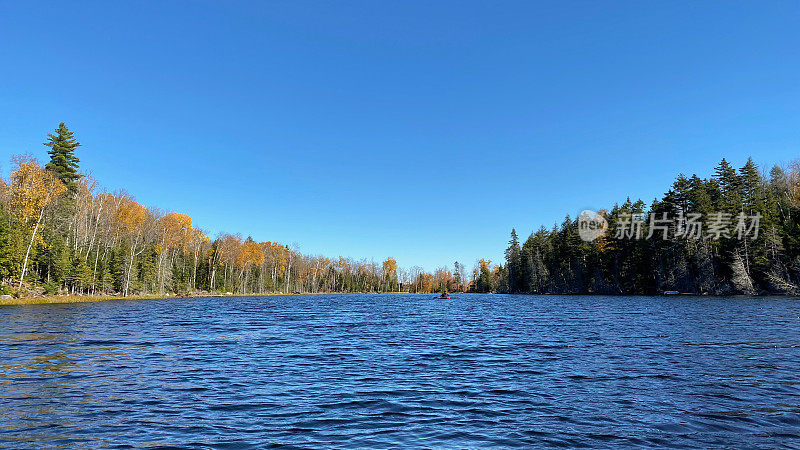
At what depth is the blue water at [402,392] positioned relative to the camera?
9.11 metres

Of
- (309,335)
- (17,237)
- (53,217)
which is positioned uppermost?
(53,217)

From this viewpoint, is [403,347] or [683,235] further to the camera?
[683,235]

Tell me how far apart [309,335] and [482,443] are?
22469mm

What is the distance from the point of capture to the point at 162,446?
8.37 meters

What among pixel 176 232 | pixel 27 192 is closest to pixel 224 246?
pixel 176 232

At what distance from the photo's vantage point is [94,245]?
291ft

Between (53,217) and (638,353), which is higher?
(53,217)

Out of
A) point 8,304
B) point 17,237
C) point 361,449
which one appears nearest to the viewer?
point 361,449

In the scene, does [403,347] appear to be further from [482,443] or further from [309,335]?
[482,443]

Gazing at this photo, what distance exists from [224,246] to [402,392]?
135 m

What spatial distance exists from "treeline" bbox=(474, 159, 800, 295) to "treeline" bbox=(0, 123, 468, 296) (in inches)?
4443

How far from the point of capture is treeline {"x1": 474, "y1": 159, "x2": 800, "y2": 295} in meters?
71.3

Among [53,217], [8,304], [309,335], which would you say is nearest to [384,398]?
[309,335]

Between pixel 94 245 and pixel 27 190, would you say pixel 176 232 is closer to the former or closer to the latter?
pixel 94 245
